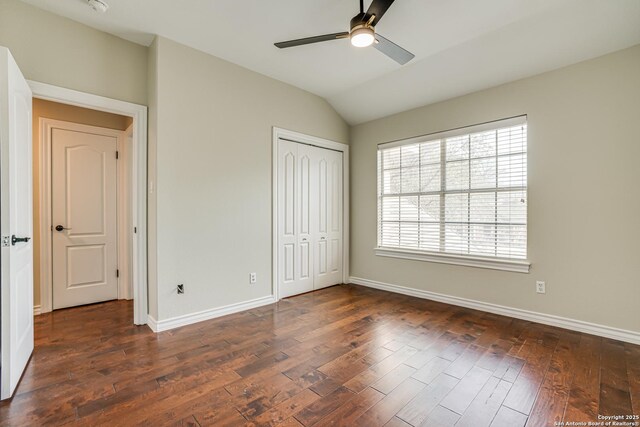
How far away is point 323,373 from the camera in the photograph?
2162mm

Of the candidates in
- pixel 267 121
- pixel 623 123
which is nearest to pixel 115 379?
pixel 267 121

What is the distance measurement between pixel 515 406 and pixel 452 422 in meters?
0.46

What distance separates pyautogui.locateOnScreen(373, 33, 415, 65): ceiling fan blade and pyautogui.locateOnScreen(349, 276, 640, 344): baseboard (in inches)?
111

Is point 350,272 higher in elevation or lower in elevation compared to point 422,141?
lower

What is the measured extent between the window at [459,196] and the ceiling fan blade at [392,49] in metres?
1.56

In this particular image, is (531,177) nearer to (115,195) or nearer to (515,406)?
(515,406)

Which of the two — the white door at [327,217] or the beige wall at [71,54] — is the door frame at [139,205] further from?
the white door at [327,217]

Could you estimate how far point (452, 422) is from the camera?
1657 mm

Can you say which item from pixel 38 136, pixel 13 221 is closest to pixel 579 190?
pixel 13 221

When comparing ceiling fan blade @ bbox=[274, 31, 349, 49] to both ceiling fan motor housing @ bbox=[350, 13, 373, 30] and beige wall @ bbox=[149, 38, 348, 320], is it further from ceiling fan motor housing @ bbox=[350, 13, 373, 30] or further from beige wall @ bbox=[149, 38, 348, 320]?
beige wall @ bbox=[149, 38, 348, 320]

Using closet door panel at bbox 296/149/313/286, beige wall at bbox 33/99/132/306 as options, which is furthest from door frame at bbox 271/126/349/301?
beige wall at bbox 33/99/132/306

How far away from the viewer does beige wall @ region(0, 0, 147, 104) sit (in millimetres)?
2434

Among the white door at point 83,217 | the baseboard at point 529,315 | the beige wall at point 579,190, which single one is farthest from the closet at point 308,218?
the white door at point 83,217

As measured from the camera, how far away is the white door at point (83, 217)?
3.52 meters
